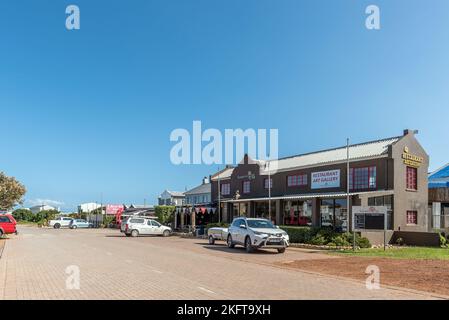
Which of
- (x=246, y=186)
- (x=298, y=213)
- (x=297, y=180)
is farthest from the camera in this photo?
(x=246, y=186)

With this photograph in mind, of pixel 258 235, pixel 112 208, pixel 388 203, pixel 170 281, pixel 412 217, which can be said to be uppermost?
pixel 388 203

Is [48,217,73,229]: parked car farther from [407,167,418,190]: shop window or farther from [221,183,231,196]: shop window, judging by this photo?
[407,167,418,190]: shop window

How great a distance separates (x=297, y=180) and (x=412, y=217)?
32.4ft

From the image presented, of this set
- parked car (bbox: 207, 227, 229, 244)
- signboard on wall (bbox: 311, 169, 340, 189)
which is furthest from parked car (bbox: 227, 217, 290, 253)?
signboard on wall (bbox: 311, 169, 340, 189)

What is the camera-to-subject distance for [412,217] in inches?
1281

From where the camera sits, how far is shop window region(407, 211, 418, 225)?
32.2 metres

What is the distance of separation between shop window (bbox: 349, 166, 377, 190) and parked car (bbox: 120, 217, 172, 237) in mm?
16489

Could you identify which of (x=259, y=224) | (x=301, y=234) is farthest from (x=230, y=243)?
(x=301, y=234)

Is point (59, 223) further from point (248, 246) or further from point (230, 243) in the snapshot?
→ point (248, 246)

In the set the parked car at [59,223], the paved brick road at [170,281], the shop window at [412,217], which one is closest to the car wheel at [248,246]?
the paved brick road at [170,281]

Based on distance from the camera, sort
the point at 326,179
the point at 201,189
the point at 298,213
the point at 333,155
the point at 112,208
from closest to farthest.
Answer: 1. the point at 326,179
2. the point at 298,213
3. the point at 333,155
4. the point at 201,189
5. the point at 112,208

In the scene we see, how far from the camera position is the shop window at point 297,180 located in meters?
38.3

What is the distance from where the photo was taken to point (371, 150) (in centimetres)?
3353

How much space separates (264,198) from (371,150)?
10895mm
